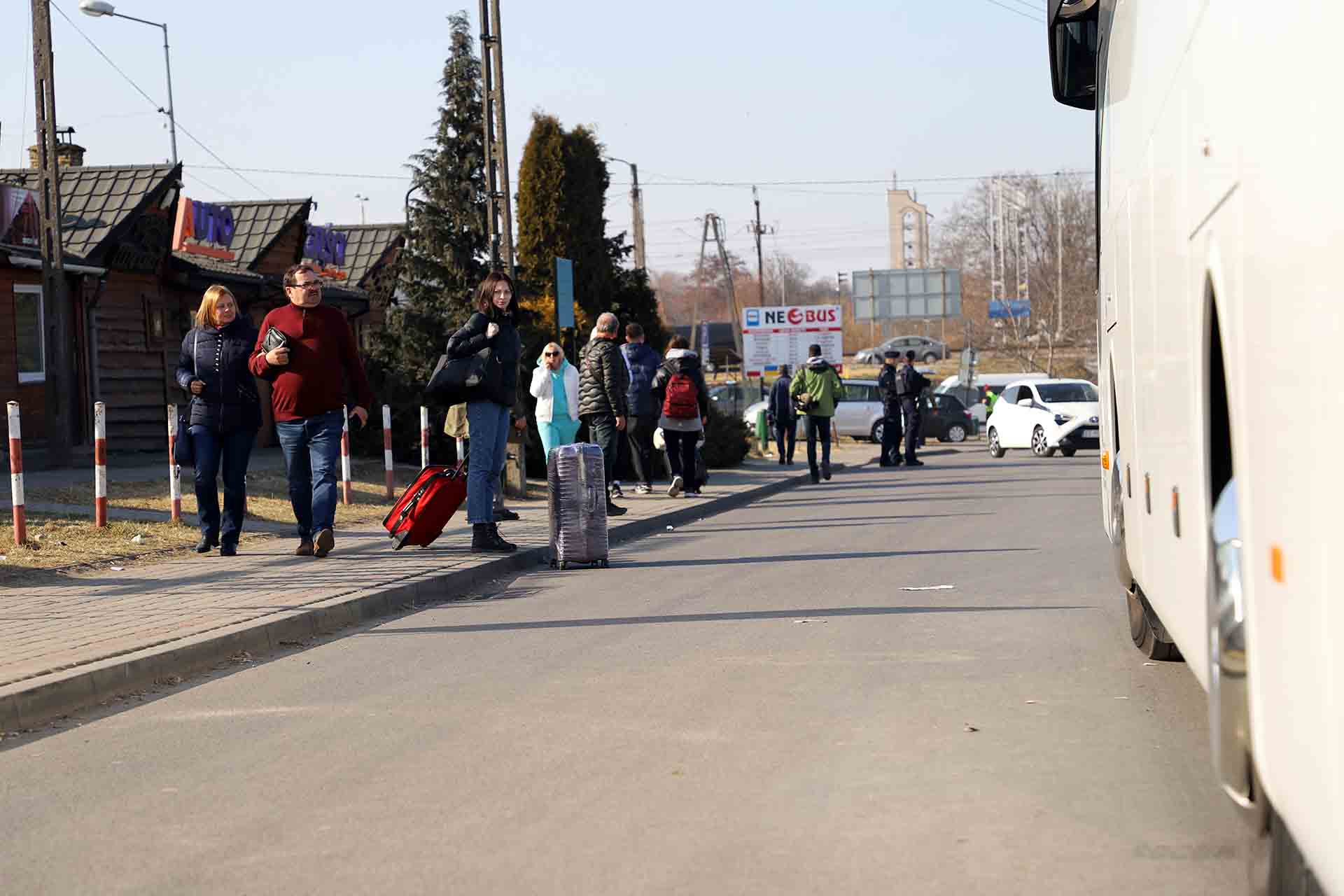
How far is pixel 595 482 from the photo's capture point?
40.3 feet

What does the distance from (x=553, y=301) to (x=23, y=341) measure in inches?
311

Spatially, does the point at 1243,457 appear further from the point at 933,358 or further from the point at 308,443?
the point at 933,358

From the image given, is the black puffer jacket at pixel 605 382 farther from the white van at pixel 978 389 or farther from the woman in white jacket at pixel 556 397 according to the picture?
the white van at pixel 978 389

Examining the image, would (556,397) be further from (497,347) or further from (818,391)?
(818,391)

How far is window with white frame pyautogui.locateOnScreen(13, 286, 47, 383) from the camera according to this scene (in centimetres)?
2439

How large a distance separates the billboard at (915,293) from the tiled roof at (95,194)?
178 ft

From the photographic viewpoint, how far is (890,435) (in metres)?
31.0

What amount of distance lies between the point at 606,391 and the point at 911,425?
15.3 meters

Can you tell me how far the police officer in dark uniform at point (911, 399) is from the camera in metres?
30.4

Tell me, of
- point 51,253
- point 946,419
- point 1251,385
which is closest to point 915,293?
point 946,419

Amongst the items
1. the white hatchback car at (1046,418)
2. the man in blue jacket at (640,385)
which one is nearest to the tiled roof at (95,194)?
the man in blue jacket at (640,385)

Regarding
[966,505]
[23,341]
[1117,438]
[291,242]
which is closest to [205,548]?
[1117,438]

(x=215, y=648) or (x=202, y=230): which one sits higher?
(x=202, y=230)

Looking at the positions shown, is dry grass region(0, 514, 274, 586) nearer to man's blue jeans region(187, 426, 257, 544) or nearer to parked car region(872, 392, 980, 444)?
man's blue jeans region(187, 426, 257, 544)
